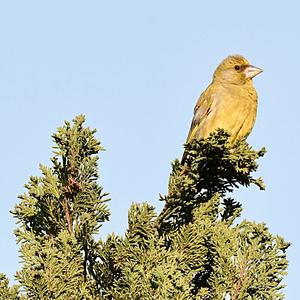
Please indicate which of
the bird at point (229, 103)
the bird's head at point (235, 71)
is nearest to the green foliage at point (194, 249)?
the bird at point (229, 103)

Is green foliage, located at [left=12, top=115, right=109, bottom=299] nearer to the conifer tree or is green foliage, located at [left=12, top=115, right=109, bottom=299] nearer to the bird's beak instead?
the conifer tree

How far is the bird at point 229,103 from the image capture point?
6.80 m

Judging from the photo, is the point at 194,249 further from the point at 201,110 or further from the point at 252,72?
the point at 252,72

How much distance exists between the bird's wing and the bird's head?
1.12 ft

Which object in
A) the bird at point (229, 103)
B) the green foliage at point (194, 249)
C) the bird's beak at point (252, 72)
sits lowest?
the green foliage at point (194, 249)

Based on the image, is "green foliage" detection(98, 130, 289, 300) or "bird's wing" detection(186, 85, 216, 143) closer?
"green foliage" detection(98, 130, 289, 300)

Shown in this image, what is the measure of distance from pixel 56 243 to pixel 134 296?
0.48m

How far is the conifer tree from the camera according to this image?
281cm

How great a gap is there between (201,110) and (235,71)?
2.77 ft

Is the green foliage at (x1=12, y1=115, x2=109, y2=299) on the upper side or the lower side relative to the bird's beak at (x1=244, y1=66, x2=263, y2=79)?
lower

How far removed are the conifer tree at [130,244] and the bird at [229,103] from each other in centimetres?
317

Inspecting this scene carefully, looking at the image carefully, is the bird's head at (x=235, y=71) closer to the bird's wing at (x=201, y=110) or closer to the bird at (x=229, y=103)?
the bird at (x=229, y=103)

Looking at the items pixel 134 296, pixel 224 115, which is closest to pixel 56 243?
pixel 134 296

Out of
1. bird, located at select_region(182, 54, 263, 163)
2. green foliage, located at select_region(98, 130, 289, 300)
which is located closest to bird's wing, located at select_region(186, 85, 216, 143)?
bird, located at select_region(182, 54, 263, 163)
